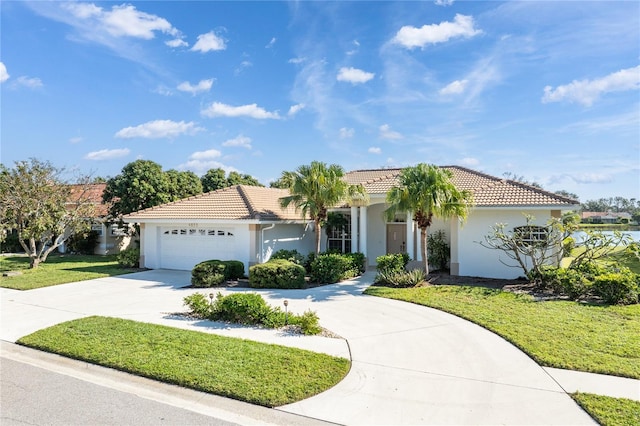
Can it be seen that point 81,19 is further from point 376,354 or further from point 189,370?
point 376,354

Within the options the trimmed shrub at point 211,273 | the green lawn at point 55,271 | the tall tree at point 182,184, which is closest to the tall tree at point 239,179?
the tall tree at point 182,184

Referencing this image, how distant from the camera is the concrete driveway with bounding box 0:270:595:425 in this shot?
215 inches

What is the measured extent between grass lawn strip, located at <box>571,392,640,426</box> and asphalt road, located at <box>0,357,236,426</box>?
5029 mm

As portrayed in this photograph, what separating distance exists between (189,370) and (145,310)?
5.40 m

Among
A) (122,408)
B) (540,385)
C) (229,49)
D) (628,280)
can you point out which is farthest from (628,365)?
(229,49)

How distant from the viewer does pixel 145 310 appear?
11320 millimetres

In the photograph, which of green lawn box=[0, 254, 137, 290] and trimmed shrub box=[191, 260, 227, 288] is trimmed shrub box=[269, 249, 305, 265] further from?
green lawn box=[0, 254, 137, 290]

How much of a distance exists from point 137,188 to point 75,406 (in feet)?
70.4

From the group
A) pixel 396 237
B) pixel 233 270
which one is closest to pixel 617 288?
pixel 396 237

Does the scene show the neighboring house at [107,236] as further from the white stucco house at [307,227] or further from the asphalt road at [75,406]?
the asphalt road at [75,406]

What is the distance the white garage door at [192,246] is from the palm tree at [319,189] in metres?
3.64

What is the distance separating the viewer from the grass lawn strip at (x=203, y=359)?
6.12 m

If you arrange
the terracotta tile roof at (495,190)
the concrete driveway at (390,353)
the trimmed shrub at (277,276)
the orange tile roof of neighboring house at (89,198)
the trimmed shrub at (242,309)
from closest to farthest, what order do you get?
the concrete driveway at (390,353), the trimmed shrub at (242,309), the trimmed shrub at (277,276), the terracotta tile roof at (495,190), the orange tile roof of neighboring house at (89,198)

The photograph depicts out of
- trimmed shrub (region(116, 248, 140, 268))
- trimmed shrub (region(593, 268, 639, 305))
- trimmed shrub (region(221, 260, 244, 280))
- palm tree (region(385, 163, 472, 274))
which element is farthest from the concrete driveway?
trimmed shrub (region(116, 248, 140, 268))
